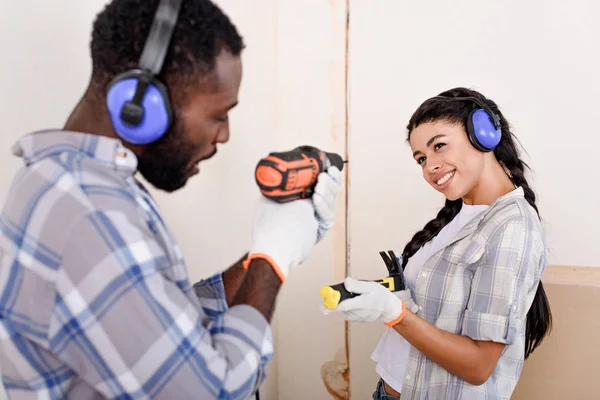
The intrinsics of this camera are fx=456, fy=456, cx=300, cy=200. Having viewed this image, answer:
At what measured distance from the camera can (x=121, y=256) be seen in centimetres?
53

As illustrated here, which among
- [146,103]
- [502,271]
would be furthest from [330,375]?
[146,103]

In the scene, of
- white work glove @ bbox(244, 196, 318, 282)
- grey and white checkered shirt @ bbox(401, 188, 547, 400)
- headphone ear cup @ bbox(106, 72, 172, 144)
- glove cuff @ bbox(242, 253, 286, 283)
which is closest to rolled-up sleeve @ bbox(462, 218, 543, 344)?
grey and white checkered shirt @ bbox(401, 188, 547, 400)

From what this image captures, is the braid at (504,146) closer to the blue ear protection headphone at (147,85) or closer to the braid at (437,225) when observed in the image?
the braid at (437,225)

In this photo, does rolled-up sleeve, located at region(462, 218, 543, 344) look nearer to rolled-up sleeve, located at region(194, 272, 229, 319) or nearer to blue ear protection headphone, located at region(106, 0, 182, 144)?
rolled-up sleeve, located at region(194, 272, 229, 319)

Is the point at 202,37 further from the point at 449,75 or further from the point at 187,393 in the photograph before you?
the point at 449,75

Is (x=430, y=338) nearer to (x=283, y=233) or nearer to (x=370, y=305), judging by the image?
(x=370, y=305)

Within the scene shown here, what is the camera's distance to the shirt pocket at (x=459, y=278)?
3.74 feet

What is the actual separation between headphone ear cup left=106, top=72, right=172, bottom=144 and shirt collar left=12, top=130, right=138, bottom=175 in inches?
1.0

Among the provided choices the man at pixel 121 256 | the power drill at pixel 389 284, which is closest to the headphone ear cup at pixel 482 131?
the power drill at pixel 389 284

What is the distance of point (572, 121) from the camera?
1.66m

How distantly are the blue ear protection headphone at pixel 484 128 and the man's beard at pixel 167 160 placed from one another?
0.81 meters

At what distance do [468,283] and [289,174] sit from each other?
0.62m

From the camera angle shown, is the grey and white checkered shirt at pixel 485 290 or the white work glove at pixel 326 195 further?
the grey and white checkered shirt at pixel 485 290

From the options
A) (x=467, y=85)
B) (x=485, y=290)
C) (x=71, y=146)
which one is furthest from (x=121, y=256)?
(x=467, y=85)
